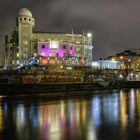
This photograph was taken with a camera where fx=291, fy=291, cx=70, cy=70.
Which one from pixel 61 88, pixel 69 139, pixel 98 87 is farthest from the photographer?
pixel 98 87

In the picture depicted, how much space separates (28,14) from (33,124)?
11650 cm

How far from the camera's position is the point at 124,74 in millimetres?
138500

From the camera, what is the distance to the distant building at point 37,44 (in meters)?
122

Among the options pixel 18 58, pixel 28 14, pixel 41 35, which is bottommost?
pixel 18 58

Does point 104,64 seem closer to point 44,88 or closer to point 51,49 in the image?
point 51,49

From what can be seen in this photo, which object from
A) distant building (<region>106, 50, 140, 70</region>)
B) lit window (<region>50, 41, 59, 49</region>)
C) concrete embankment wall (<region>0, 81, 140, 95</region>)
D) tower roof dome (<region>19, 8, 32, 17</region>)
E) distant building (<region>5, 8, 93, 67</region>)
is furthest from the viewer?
distant building (<region>106, 50, 140, 70</region>)

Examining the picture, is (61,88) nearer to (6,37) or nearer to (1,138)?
(1,138)

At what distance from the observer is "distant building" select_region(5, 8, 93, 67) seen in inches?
4793

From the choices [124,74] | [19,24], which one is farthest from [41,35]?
[124,74]

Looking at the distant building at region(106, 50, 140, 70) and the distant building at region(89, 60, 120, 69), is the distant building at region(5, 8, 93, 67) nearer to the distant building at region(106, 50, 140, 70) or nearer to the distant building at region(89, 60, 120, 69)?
the distant building at region(89, 60, 120, 69)

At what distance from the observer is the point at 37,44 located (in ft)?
403

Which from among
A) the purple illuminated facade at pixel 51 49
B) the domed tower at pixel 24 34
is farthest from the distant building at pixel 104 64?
the domed tower at pixel 24 34

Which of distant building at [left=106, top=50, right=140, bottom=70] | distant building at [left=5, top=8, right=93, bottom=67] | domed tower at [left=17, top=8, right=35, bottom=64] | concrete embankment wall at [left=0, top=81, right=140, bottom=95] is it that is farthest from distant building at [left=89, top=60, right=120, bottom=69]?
concrete embankment wall at [left=0, top=81, right=140, bottom=95]

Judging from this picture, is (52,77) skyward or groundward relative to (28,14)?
groundward
